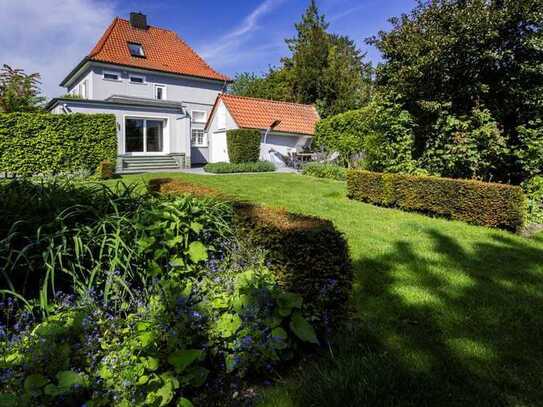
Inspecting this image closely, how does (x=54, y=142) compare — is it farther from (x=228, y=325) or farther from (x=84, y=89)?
(x=228, y=325)

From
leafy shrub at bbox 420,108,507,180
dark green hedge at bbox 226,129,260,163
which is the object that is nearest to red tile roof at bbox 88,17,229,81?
→ dark green hedge at bbox 226,129,260,163

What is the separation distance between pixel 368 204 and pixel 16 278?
7.73 metres

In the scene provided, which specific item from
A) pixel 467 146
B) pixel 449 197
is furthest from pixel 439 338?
pixel 467 146

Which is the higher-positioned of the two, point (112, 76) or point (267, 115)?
point (112, 76)

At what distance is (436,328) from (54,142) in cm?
1759

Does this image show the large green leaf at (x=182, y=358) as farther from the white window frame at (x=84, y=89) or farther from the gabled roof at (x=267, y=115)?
the white window frame at (x=84, y=89)

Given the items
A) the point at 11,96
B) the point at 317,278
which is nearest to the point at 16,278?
the point at 317,278

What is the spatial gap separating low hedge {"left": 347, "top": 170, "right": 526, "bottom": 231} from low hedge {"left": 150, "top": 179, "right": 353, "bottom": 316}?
5125 millimetres

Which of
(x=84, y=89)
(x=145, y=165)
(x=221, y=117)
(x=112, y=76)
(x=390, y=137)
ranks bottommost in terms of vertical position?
(x=145, y=165)

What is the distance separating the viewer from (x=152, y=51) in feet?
86.0

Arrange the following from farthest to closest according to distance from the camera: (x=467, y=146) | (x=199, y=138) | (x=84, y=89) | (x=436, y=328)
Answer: (x=199, y=138) < (x=84, y=89) < (x=467, y=146) < (x=436, y=328)

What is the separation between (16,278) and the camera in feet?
8.14

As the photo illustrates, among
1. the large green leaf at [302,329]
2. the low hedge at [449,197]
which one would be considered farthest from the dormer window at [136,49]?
the large green leaf at [302,329]

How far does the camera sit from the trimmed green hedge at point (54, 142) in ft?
50.8
